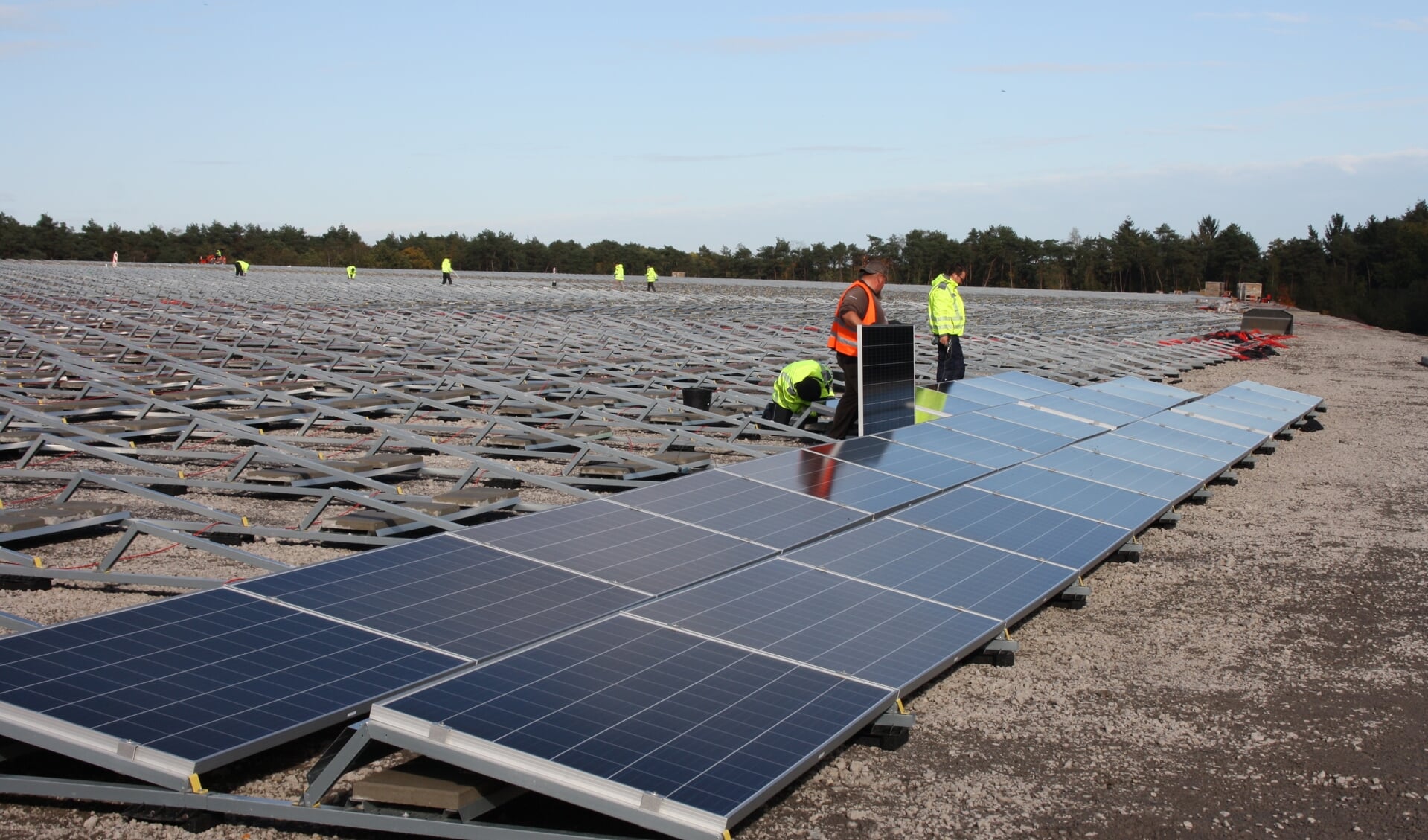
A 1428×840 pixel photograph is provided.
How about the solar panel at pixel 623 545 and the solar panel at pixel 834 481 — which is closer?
the solar panel at pixel 623 545

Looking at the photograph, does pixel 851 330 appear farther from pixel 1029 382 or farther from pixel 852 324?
pixel 1029 382

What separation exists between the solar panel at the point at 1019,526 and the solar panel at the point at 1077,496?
0.20 meters

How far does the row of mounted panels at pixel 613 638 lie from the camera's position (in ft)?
14.9

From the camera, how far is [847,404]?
1262 centimetres

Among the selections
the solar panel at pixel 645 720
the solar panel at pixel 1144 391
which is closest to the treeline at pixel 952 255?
the solar panel at pixel 1144 391

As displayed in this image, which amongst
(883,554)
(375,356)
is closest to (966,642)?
(883,554)

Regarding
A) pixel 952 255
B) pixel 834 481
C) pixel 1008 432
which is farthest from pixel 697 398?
pixel 952 255

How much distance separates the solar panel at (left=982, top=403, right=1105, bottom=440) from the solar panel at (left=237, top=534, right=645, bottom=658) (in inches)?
329

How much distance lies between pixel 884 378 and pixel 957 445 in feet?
3.83

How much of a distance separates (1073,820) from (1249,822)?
0.80 m

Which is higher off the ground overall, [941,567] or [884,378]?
[884,378]

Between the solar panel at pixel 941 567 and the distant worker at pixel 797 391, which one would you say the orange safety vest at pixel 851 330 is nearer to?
the distant worker at pixel 797 391

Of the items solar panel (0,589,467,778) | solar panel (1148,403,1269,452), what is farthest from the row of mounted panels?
solar panel (1148,403,1269,452)

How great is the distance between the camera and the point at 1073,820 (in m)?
5.20
